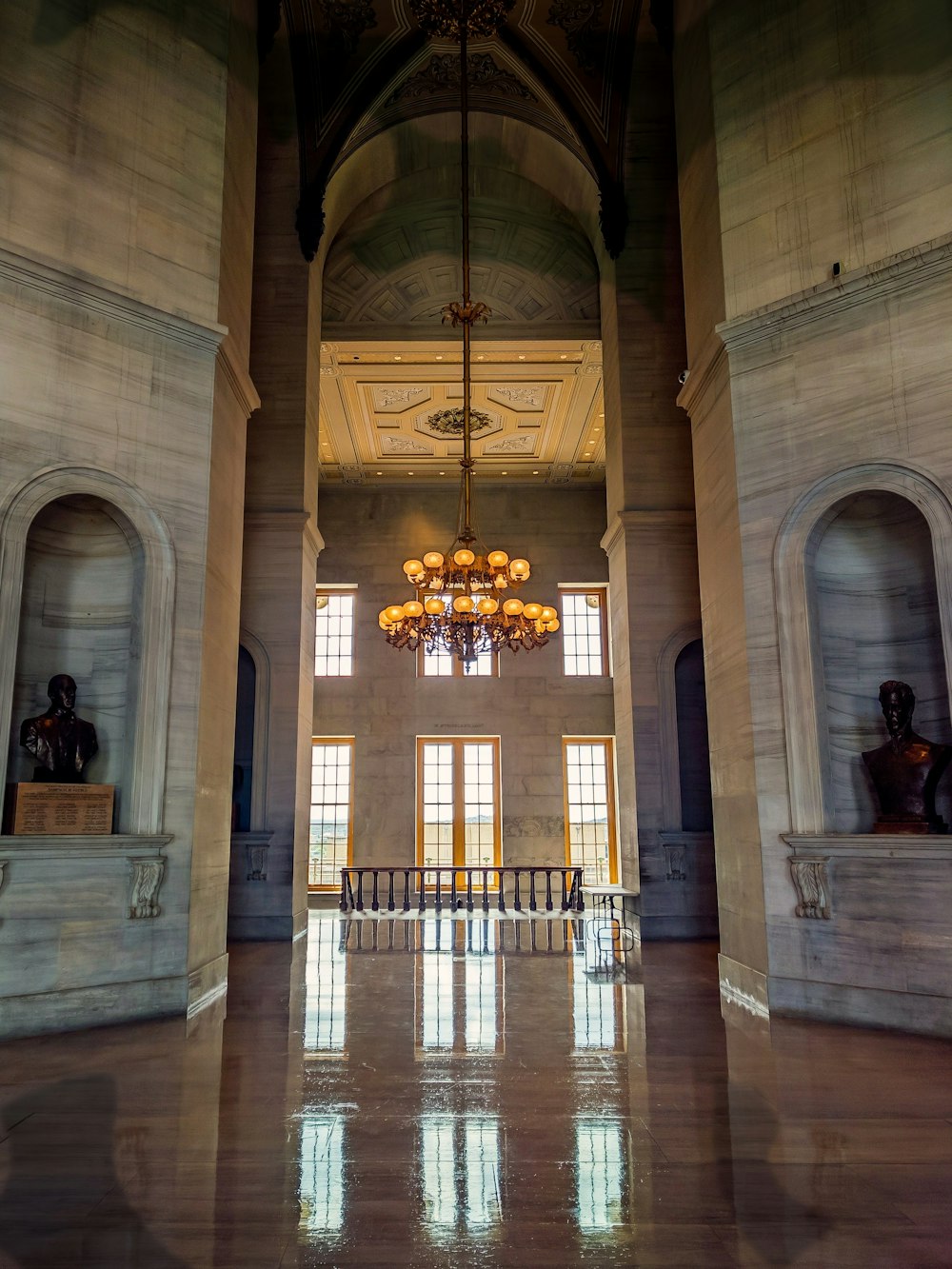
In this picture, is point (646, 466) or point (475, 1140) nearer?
point (475, 1140)

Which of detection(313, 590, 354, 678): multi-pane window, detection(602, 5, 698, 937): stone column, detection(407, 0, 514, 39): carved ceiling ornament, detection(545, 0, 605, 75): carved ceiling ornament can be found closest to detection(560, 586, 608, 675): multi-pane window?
detection(313, 590, 354, 678): multi-pane window

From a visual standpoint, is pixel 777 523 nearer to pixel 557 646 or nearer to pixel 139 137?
pixel 139 137

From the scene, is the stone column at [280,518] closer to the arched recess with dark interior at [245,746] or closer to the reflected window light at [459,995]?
the arched recess with dark interior at [245,746]

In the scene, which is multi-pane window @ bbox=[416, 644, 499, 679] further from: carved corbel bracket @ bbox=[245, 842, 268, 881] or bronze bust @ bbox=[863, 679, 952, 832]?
bronze bust @ bbox=[863, 679, 952, 832]

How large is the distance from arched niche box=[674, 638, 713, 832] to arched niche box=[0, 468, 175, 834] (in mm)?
6108

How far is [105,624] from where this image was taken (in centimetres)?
620

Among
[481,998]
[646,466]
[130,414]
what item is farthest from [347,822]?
[130,414]

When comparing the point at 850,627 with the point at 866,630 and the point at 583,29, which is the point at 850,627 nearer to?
the point at 866,630

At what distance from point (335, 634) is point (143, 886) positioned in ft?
40.6

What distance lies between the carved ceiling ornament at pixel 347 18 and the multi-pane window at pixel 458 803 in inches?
446

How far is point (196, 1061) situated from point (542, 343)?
10.9 meters

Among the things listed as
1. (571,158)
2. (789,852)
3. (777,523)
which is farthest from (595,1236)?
(571,158)

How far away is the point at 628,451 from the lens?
10.5 m

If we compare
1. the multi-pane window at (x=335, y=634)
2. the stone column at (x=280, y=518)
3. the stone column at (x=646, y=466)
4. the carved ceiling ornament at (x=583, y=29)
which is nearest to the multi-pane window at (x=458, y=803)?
the multi-pane window at (x=335, y=634)
